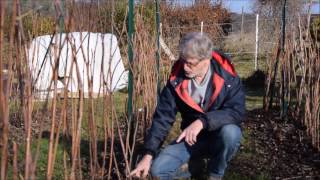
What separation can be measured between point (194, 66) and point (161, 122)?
0.36m

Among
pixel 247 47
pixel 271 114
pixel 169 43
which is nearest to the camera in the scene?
pixel 271 114

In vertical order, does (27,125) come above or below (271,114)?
above

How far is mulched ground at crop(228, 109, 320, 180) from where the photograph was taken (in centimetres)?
385

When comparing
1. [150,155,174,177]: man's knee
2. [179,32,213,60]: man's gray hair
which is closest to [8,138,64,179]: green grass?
[150,155,174,177]: man's knee

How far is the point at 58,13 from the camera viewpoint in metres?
2.09

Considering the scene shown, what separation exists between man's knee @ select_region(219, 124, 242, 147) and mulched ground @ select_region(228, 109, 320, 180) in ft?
2.04

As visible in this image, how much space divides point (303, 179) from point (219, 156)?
27.8 inches

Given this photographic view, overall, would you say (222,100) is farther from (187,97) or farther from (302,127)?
(302,127)

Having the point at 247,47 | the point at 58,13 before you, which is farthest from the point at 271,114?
the point at 247,47

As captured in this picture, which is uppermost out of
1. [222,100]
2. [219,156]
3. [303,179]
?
[222,100]

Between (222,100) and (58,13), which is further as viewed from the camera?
(222,100)

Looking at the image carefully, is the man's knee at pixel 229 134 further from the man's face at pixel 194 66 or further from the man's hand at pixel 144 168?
the man's hand at pixel 144 168

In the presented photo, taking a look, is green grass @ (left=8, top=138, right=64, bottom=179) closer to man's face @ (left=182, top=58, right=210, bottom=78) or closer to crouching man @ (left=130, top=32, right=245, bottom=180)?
crouching man @ (left=130, top=32, right=245, bottom=180)

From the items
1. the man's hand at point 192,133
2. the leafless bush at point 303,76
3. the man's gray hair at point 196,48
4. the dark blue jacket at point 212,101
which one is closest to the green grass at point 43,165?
the dark blue jacket at point 212,101
